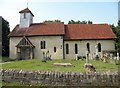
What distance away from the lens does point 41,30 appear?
4397 centimetres

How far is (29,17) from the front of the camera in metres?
46.9

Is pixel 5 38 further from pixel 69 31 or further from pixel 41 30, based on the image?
pixel 69 31

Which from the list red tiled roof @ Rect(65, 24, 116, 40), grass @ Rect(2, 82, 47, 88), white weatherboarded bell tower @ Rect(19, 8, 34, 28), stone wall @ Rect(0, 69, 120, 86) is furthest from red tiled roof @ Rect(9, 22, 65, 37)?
grass @ Rect(2, 82, 47, 88)

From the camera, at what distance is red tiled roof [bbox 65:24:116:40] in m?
43.0

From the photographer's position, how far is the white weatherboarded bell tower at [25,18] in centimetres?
4622

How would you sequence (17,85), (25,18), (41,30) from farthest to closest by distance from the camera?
1. (25,18)
2. (41,30)
3. (17,85)

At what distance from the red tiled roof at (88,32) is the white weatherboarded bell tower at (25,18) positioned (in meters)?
7.75

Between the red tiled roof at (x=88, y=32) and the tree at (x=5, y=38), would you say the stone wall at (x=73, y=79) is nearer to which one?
the red tiled roof at (x=88, y=32)

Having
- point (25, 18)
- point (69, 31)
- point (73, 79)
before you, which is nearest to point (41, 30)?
point (25, 18)

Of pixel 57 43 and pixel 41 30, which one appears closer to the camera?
pixel 57 43

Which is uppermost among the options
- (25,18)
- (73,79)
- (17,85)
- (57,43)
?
(25,18)

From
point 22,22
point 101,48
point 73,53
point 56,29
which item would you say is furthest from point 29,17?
point 101,48

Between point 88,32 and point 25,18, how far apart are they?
13194 millimetres

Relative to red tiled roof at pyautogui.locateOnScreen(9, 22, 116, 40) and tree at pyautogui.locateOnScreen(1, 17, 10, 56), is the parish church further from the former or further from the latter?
tree at pyautogui.locateOnScreen(1, 17, 10, 56)
